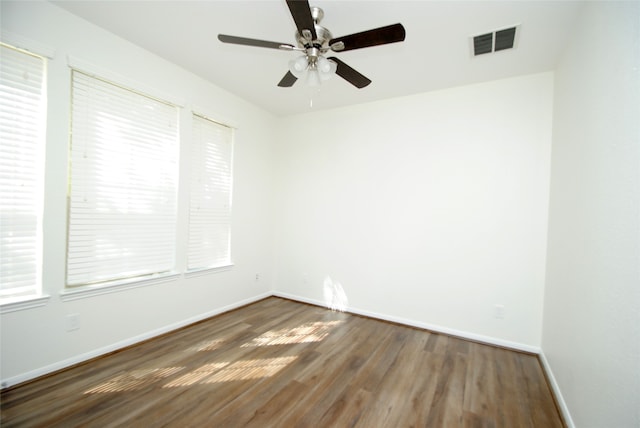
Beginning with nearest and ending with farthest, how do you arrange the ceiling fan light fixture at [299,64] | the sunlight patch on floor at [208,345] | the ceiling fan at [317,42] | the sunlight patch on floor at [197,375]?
the ceiling fan at [317,42] < the ceiling fan light fixture at [299,64] < the sunlight patch on floor at [197,375] < the sunlight patch on floor at [208,345]

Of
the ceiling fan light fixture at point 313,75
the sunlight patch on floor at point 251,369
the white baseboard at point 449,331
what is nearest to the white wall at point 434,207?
the white baseboard at point 449,331

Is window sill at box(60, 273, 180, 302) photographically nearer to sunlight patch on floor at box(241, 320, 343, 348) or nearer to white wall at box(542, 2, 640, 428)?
sunlight patch on floor at box(241, 320, 343, 348)

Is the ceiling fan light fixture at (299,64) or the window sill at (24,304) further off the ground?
the ceiling fan light fixture at (299,64)

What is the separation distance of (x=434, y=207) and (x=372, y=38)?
210 cm

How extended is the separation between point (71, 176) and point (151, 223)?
2.45 feet

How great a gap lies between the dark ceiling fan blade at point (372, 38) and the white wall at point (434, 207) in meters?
1.81

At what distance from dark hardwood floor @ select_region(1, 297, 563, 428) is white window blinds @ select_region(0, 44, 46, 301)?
2.72 feet

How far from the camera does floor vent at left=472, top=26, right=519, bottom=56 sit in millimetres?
2117

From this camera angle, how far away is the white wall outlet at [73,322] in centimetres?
212

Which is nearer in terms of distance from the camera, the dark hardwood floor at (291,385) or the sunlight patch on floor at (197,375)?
the dark hardwood floor at (291,385)

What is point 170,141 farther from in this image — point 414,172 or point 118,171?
point 414,172

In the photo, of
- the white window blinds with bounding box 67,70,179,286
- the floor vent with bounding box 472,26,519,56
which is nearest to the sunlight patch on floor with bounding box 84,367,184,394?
the white window blinds with bounding box 67,70,179,286

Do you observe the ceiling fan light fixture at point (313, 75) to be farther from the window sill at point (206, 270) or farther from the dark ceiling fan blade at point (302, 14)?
the window sill at point (206, 270)

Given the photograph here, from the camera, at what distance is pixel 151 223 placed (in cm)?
266
